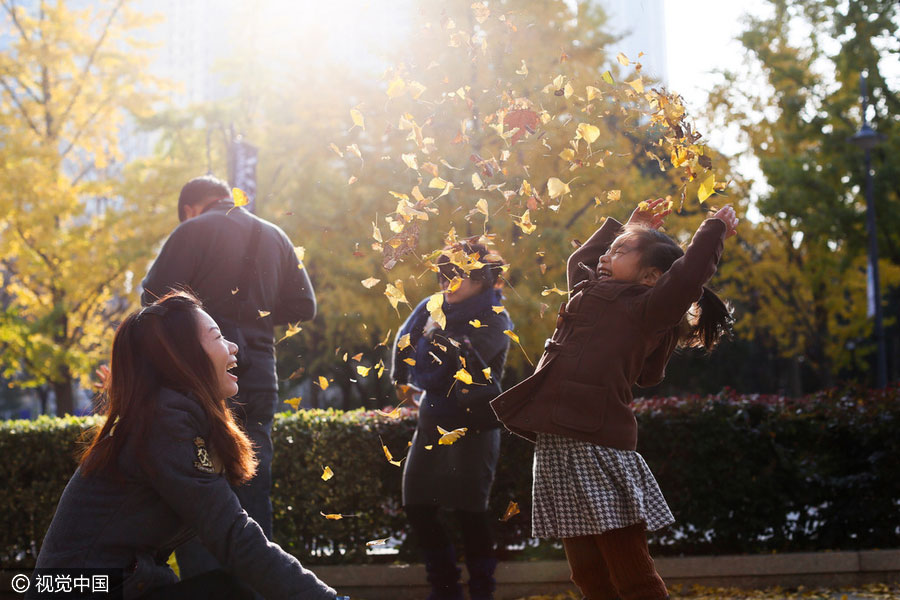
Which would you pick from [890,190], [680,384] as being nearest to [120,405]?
[890,190]

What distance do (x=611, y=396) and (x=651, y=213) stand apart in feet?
2.61

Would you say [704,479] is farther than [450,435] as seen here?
Yes

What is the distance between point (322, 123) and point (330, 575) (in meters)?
9.92

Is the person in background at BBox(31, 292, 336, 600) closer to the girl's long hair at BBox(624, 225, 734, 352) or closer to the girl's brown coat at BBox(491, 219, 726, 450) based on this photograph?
the girl's brown coat at BBox(491, 219, 726, 450)

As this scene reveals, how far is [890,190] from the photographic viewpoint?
50.6ft

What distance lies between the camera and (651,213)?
3.56m

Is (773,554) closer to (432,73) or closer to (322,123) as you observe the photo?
(432,73)

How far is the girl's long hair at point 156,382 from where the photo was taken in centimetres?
236

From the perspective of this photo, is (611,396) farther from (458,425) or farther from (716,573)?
(716,573)

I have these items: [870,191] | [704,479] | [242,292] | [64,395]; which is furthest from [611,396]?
[64,395]

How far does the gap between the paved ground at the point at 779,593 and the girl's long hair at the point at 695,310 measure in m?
2.42

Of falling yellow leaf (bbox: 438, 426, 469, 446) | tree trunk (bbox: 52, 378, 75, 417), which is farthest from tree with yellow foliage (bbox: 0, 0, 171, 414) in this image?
falling yellow leaf (bbox: 438, 426, 469, 446)

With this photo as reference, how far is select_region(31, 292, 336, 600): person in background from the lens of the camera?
2.30 meters

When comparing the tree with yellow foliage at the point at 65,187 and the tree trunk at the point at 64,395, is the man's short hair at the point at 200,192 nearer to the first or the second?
the tree with yellow foliage at the point at 65,187
